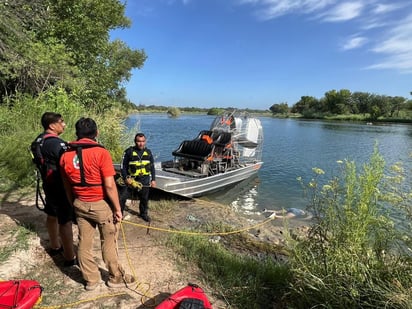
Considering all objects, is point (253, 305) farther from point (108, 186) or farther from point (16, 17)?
point (16, 17)

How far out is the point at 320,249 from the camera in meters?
3.40

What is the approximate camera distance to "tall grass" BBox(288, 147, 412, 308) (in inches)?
112

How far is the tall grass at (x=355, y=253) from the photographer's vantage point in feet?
9.32

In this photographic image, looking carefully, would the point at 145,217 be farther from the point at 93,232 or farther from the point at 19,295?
the point at 19,295

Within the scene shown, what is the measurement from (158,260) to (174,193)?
4252 millimetres

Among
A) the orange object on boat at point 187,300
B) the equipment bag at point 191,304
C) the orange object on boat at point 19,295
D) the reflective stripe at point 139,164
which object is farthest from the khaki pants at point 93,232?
the reflective stripe at point 139,164

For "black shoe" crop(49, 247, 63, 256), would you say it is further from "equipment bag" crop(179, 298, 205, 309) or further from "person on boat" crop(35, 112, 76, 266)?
"equipment bag" crop(179, 298, 205, 309)

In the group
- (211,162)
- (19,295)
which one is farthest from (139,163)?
(211,162)

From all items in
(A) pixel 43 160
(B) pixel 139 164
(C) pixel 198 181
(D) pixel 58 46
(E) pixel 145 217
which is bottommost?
(E) pixel 145 217

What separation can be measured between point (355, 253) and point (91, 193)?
2.72 meters

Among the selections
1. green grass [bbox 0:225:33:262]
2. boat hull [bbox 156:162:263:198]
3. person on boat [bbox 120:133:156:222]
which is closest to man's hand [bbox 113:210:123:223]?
green grass [bbox 0:225:33:262]

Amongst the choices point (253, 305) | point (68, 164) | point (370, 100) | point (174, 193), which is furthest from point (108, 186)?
point (370, 100)

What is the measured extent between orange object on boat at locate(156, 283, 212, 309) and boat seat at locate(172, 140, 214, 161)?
7.24 metres

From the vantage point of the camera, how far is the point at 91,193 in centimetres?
317
